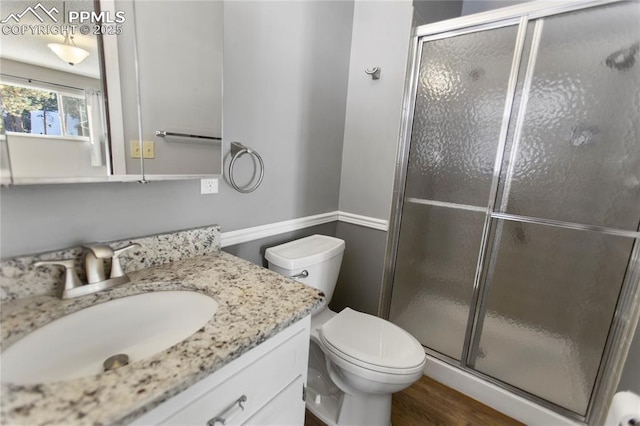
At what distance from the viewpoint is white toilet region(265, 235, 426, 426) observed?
1196 mm

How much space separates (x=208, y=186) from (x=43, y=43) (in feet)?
1.99

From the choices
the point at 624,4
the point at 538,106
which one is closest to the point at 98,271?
the point at 538,106

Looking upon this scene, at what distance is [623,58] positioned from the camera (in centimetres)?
121

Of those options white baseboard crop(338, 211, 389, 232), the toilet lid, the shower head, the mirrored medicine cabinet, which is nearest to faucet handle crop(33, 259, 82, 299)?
the mirrored medicine cabinet

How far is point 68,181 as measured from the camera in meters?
0.75

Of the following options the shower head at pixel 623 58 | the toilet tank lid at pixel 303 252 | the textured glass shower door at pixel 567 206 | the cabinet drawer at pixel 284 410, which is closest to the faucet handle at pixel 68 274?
the cabinet drawer at pixel 284 410

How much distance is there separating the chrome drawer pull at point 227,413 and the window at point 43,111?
0.80 metres

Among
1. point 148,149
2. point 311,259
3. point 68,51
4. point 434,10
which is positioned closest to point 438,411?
point 311,259

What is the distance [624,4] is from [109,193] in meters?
2.07

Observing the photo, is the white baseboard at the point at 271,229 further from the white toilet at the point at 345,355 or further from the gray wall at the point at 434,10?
the gray wall at the point at 434,10

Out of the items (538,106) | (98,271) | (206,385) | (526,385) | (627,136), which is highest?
(538,106)

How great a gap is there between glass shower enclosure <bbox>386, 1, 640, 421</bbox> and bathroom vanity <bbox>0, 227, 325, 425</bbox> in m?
1.13

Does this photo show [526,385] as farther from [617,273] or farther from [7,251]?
[7,251]

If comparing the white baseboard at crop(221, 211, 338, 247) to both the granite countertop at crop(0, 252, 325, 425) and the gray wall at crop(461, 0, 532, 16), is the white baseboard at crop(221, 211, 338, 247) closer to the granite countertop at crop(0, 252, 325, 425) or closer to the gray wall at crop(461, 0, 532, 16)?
the granite countertop at crop(0, 252, 325, 425)
